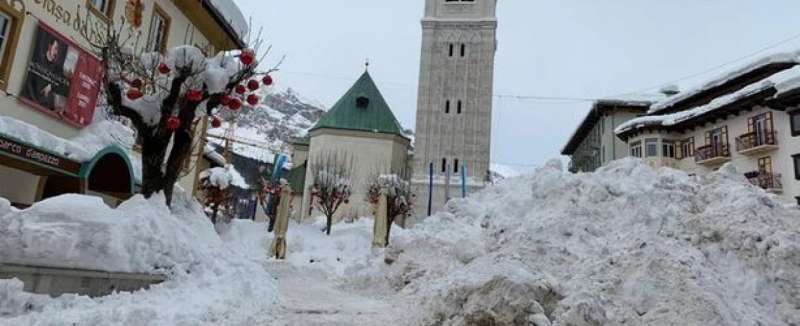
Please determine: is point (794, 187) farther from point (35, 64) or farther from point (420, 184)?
point (35, 64)

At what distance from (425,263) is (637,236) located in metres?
5.37

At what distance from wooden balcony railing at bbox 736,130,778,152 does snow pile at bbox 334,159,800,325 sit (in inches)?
824

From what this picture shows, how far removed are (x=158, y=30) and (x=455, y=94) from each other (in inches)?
1446

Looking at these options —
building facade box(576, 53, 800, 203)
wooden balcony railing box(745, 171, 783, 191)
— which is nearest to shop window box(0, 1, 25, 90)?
building facade box(576, 53, 800, 203)

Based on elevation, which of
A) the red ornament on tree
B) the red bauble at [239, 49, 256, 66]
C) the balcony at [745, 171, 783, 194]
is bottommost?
the red ornament on tree

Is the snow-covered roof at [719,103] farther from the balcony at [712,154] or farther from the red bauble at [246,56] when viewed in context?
the red bauble at [246,56]

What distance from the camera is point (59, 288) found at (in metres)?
5.29

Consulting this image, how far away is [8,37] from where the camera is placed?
10.6 metres

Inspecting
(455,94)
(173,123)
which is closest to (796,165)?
(455,94)

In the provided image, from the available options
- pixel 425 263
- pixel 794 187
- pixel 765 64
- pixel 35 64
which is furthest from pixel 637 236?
pixel 765 64

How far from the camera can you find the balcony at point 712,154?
105 feet

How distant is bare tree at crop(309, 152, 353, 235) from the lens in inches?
1431

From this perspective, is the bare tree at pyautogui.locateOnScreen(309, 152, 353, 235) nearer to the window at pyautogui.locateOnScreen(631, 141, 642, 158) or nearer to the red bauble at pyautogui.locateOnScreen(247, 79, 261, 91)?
the window at pyautogui.locateOnScreen(631, 141, 642, 158)

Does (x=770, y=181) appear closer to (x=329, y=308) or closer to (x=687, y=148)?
(x=687, y=148)
